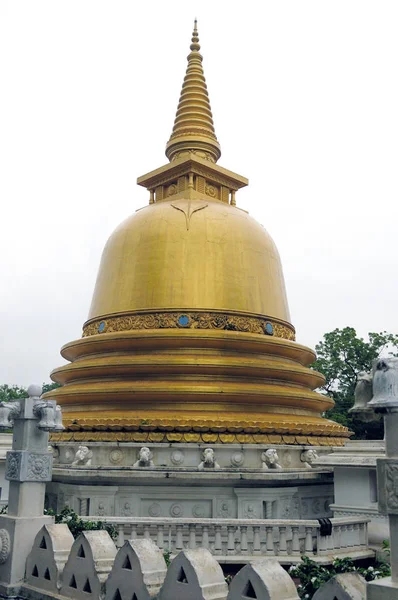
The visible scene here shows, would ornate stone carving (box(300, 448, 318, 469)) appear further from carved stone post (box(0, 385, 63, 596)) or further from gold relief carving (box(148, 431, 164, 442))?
carved stone post (box(0, 385, 63, 596))

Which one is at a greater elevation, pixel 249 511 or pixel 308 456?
pixel 308 456

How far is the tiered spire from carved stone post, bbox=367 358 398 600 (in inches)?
693

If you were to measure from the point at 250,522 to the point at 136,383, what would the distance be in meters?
6.16

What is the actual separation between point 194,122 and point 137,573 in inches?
748

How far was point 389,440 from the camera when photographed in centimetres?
537

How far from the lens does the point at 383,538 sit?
467 inches

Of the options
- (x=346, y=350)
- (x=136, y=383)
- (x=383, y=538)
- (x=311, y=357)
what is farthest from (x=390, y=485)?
(x=346, y=350)

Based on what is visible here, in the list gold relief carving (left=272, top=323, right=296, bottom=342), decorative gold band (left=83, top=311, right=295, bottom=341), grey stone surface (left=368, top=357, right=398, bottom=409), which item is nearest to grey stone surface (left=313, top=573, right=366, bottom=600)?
grey stone surface (left=368, top=357, right=398, bottom=409)

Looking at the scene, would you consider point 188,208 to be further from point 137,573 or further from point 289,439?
point 137,573

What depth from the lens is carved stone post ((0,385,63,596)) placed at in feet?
24.8

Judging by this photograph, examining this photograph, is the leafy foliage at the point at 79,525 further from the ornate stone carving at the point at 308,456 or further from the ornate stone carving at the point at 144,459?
the ornate stone carving at the point at 308,456

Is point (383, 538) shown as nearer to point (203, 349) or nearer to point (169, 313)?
point (203, 349)

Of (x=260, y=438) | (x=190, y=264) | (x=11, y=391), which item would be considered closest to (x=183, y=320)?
(x=190, y=264)

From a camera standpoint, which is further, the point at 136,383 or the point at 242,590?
the point at 136,383
